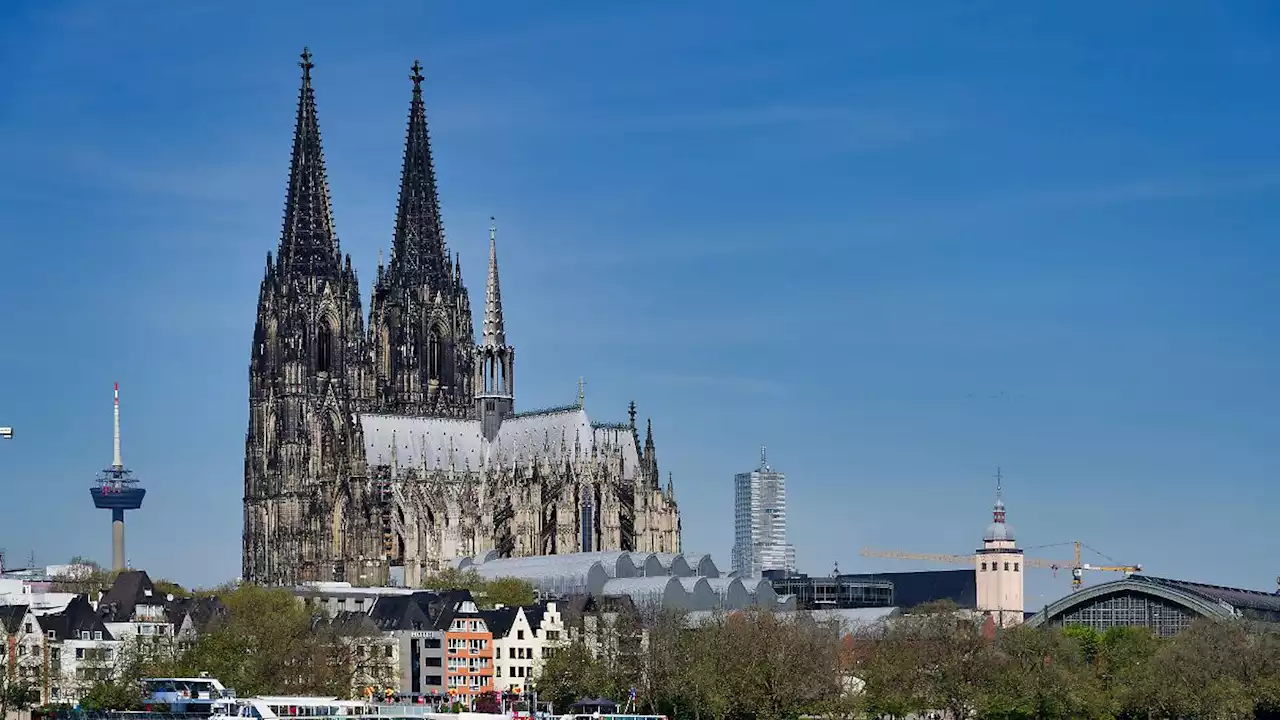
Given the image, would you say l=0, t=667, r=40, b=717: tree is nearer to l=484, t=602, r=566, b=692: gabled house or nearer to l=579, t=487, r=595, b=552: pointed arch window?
l=484, t=602, r=566, b=692: gabled house

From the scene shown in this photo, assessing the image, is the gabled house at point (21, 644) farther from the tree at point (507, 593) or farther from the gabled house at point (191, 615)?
the tree at point (507, 593)

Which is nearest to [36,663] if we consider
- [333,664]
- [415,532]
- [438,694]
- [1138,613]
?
[333,664]

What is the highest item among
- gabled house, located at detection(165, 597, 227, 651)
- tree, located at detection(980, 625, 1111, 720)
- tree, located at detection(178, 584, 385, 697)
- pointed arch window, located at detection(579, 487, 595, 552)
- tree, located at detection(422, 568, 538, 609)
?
pointed arch window, located at detection(579, 487, 595, 552)

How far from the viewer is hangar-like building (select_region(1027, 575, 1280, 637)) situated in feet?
615

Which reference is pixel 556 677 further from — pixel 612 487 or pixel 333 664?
pixel 612 487

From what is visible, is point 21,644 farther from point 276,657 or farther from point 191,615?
point 191,615

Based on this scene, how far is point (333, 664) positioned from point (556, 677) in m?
12.3

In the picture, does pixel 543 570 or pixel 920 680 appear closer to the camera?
pixel 920 680

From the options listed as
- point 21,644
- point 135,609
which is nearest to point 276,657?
point 21,644

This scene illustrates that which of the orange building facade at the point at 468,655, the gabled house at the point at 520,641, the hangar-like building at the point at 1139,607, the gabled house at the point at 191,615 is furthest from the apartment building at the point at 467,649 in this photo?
the hangar-like building at the point at 1139,607

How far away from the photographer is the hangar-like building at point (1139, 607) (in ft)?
615

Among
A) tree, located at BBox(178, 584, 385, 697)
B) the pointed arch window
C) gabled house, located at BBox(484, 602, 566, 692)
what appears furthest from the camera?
the pointed arch window

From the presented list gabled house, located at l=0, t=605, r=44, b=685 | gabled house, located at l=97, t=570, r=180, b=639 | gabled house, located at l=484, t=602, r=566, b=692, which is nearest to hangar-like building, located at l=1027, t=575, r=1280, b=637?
gabled house, located at l=484, t=602, r=566, b=692

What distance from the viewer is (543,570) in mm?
190125
